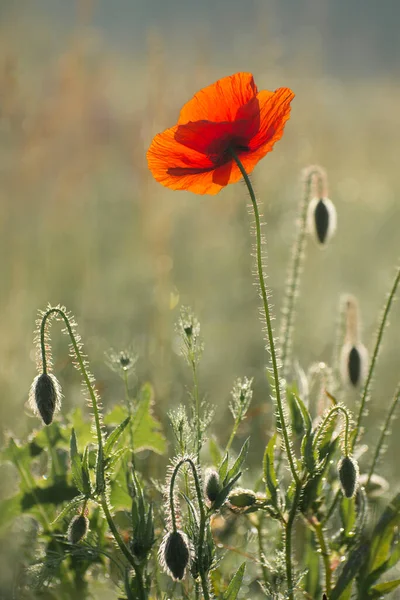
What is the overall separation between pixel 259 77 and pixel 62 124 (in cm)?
69

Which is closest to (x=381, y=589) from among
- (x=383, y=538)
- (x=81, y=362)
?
(x=383, y=538)

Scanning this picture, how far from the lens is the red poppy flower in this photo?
4.40 ft

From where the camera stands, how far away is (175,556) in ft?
3.65

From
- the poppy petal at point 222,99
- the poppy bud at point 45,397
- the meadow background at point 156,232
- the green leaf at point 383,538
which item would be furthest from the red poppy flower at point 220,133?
the green leaf at point 383,538

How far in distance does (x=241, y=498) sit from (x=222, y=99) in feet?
2.25

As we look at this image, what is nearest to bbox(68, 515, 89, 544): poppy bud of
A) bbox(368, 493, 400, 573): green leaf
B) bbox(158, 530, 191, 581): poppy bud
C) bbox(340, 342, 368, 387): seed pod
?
bbox(158, 530, 191, 581): poppy bud

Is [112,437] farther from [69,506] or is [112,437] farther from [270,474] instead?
[270,474]

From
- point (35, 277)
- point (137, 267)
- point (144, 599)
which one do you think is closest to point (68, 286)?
point (35, 277)

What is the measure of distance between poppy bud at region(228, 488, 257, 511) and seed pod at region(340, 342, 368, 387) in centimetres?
44

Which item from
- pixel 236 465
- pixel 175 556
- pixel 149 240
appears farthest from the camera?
pixel 149 240

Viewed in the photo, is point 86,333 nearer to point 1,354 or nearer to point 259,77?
point 1,354

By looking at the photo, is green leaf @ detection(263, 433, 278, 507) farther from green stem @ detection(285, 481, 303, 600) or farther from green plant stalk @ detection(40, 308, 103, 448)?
green plant stalk @ detection(40, 308, 103, 448)

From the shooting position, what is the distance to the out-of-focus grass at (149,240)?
224cm

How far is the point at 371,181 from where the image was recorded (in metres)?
5.89
